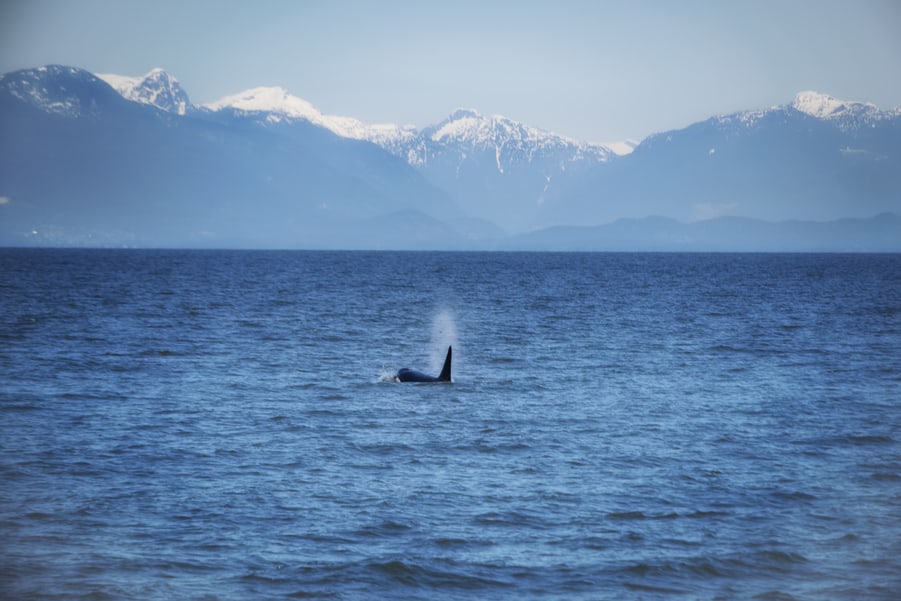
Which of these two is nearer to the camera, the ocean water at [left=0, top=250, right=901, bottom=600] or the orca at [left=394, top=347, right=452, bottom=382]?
the ocean water at [left=0, top=250, right=901, bottom=600]

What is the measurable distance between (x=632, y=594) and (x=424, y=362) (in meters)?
32.9

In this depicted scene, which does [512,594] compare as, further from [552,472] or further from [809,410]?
[809,410]

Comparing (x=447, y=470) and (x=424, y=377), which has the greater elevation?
(x=424, y=377)

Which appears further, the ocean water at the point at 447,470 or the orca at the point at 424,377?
the orca at the point at 424,377

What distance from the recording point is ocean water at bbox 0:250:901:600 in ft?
61.2

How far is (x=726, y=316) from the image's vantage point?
8219 centimetres

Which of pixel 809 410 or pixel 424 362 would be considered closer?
pixel 809 410

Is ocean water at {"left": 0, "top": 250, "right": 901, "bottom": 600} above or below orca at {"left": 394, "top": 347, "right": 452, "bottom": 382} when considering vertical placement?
below

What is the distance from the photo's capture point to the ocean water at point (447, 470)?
18.7 m

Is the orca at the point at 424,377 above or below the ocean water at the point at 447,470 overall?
above

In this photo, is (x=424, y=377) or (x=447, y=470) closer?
(x=447, y=470)

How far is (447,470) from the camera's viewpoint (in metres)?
26.0

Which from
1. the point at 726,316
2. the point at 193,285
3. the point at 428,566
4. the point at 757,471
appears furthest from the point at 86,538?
the point at 193,285

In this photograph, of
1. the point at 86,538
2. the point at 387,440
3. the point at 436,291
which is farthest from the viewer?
the point at 436,291
